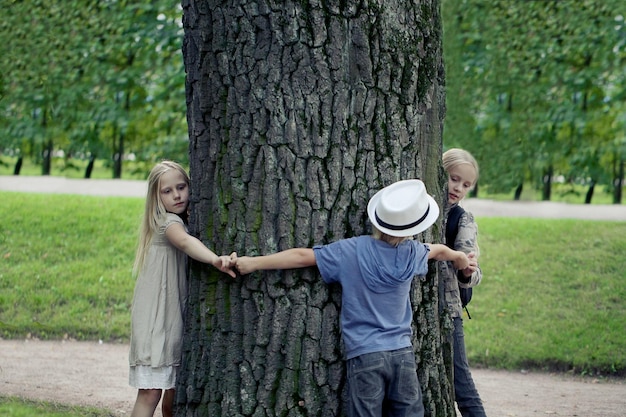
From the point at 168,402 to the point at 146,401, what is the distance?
111mm

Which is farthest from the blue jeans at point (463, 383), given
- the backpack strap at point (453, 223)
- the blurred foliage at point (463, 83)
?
the blurred foliage at point (463, 83)

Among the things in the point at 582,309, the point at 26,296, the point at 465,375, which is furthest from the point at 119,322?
the point at 465,375

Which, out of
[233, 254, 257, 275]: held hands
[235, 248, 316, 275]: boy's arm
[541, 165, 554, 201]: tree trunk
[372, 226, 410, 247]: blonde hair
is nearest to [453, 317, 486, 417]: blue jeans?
[372, 226, 410, 247]: blonde hair

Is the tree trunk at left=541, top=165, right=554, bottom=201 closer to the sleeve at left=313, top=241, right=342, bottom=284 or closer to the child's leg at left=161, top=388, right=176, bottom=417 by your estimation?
the child's leg at left=161, top=388, right=176, bottom=417

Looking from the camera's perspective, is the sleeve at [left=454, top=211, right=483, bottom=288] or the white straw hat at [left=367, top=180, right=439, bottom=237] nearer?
the white straw hat at [left=367, top=180, right=439, bottom=237]

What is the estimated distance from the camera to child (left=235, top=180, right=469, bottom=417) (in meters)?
3.83

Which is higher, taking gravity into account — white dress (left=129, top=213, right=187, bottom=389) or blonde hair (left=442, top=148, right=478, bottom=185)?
blonde hair (left=442, top=148, right=478, bottom=185)

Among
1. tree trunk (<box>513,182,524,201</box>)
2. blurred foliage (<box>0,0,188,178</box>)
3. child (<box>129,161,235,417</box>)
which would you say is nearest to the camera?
child (<box>129,161,235,417</box>)

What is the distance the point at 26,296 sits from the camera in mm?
10117

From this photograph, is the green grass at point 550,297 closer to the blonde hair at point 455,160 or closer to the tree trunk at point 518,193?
the tree trunk at point 518,193

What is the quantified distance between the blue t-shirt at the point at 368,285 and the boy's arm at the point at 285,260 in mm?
43

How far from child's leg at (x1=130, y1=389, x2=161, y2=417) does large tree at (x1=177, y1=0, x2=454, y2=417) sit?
0.63 meters

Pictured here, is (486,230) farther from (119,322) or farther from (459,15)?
(119,322)

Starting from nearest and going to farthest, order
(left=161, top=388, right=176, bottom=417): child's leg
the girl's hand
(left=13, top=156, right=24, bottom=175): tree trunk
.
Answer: the girl's hand, (left=161, top=388, right=176, bottom=417): child's leg, (left=13, top=156, right=24, bottom=175): tree trunk
